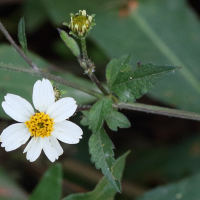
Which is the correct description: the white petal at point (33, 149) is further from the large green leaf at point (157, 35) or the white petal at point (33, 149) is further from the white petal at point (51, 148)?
the large green leaf at point (157, 35)

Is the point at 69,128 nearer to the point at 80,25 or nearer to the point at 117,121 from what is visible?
the point at 117,121

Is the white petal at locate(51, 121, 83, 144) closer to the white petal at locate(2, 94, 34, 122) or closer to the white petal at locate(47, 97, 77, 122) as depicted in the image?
the white petal at locate(47, 97, 77, 122)

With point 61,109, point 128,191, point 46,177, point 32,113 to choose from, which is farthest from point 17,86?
point 128,191

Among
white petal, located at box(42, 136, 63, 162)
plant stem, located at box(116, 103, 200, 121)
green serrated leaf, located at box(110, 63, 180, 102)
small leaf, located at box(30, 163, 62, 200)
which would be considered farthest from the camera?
small leaf, located at box(30, 163, 62, 200)

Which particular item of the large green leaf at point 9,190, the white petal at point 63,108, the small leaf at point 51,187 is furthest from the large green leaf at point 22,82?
the white petal at point 63,108

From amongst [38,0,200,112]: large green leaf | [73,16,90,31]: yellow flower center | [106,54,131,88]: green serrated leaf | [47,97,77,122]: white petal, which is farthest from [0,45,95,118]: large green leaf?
[73,16,90,31]: yellow flower center

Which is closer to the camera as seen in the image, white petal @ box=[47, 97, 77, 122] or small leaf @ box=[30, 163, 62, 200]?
white petal @ box=[47, 97, 77, 122]
